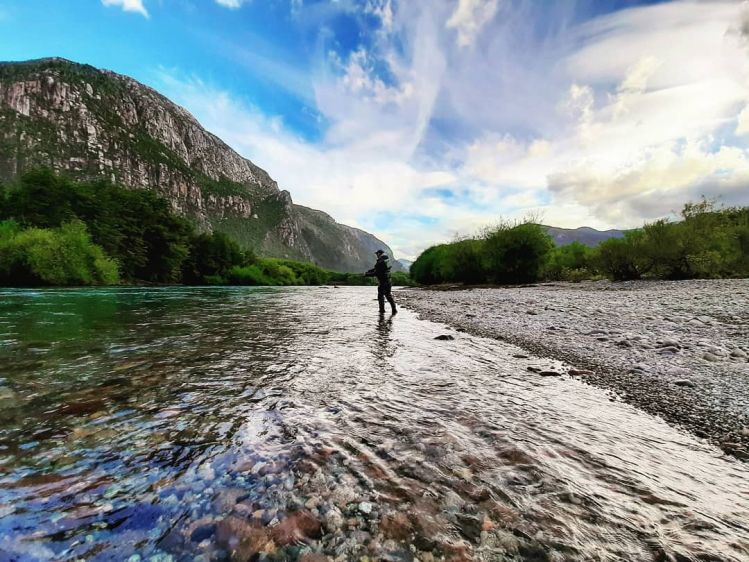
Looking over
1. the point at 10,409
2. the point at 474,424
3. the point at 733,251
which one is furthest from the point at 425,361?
the point at 733,251

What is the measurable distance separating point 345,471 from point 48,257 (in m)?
66.2

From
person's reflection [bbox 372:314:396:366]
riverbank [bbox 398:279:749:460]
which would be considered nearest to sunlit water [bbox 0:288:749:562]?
riverbank [bbox 398:279:749:460]

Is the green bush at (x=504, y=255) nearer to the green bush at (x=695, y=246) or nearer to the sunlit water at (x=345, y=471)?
the green bush at (x=695, y=246)

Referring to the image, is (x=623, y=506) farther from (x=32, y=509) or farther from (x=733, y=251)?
(x=733, y=251)

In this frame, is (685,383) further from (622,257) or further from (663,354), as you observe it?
(622,257)

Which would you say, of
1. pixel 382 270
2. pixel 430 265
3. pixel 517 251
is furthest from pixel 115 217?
pixel 517 251

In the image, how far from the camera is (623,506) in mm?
2889

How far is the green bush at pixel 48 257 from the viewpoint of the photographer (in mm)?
48000

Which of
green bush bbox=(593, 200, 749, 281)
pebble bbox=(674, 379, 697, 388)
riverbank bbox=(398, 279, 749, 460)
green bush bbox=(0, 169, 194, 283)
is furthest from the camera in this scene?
green bush bbox=(0, 169, 194, 283)

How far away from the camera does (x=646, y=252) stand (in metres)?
36.1

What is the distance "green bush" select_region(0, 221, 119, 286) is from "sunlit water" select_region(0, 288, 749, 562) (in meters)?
58.9

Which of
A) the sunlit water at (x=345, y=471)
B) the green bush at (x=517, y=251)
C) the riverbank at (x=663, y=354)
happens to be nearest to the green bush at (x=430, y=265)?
the green bush at (x=517, y=251)

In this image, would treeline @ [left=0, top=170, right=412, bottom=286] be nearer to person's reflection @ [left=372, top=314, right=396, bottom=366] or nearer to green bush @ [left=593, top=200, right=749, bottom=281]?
person's reflection @ [left=372, top=314, right=396, bottom=366]

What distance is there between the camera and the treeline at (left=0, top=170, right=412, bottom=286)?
49500mm
